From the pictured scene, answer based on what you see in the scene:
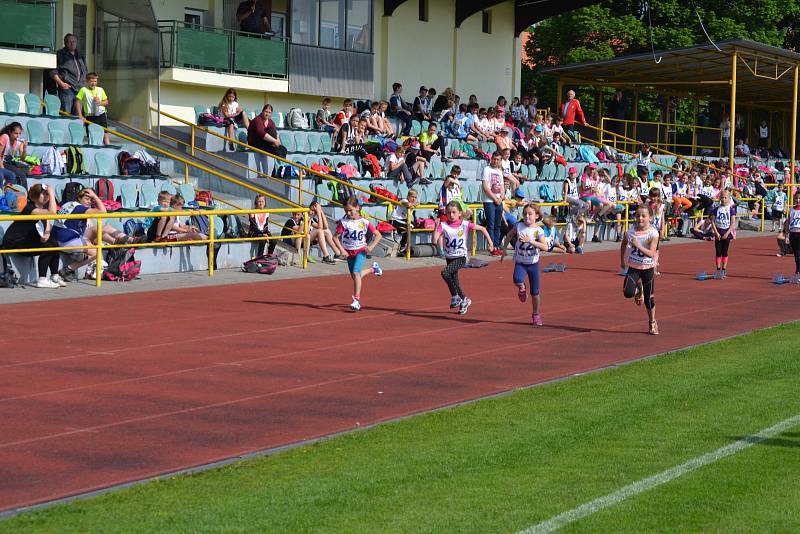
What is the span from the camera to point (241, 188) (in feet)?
87.1

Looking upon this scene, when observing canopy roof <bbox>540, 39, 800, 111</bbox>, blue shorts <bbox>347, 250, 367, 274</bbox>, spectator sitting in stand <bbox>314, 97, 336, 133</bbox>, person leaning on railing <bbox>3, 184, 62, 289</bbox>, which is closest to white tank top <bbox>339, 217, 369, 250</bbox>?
blue shorts <bbox>347, 250, 367, 274</bbox>

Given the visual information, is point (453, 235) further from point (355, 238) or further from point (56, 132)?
point (56, 132)

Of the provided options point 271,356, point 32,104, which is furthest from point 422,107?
point 271,356

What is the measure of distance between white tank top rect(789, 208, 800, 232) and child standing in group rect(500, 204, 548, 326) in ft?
29.2

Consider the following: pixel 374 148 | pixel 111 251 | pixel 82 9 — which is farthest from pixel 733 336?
pixel 82 9

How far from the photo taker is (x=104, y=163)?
79.0 feet

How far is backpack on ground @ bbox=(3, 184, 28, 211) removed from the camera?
66.0 ft

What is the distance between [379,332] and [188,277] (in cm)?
652

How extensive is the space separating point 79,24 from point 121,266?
1061cm

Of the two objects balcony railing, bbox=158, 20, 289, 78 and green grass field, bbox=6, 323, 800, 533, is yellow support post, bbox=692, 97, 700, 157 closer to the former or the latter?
balcony railing, bbox=158, 20, 289, 78

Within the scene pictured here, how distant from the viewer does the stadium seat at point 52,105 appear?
83.0 ft

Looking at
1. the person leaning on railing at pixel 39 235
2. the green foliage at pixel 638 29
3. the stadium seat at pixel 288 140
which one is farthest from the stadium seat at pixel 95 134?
the green foliage at pixel 638 29

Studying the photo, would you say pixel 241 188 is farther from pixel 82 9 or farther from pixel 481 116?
pixel 481 116

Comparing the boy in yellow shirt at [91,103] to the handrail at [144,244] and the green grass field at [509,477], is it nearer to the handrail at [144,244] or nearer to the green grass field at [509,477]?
the handrail at [144,244]
